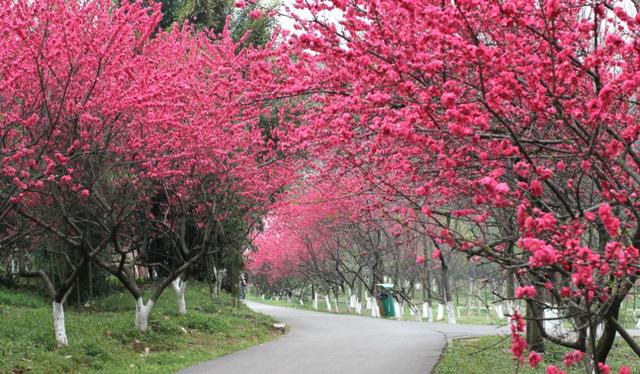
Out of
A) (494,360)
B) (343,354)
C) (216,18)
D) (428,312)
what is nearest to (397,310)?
(428,312)

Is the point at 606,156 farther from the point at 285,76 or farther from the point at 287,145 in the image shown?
the point at 287,145

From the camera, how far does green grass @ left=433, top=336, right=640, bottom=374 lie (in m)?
11.6

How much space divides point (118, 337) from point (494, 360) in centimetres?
741

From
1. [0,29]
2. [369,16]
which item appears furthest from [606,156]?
[0,29]

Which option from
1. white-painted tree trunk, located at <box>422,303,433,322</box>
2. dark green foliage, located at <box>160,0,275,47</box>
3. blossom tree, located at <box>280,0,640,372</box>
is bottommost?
white-painted tree trunk, located at <box>422,303,433,322</box>

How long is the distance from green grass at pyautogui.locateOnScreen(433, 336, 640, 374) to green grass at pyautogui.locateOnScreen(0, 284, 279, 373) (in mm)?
4659

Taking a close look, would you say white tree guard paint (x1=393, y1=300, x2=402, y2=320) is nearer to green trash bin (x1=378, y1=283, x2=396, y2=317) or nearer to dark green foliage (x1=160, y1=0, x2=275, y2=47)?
green trash bin (x1=378, y1=283, x2=396, y2=317)

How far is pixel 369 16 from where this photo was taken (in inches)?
283

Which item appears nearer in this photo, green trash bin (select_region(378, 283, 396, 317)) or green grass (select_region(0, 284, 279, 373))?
green grass (select_region(0, 284, 279, 373))

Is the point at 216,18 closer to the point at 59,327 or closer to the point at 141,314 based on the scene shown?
the point at 141,314

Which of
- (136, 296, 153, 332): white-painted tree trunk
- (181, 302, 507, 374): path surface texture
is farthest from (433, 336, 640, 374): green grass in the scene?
(136, 296, 153, 332): white-painted tree trunk

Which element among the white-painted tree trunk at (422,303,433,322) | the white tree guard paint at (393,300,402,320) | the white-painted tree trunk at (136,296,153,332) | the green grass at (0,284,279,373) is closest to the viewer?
the green grass at (0,284,279,373)

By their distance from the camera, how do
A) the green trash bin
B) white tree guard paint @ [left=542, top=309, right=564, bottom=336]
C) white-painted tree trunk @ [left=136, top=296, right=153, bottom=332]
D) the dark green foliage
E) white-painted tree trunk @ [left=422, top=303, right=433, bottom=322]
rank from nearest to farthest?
white tree guard paint @ [left=542, top=309, right=564, bottom=336] → white-painted tree trunk @ [left=136, top=296, right=153, bottom=332] → the dark green foliage → white-painted tree trunk @ [left=422, top=303, right=433, bottom=322] → the green trash bin

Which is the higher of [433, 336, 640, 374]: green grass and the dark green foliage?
the dark green foliage
